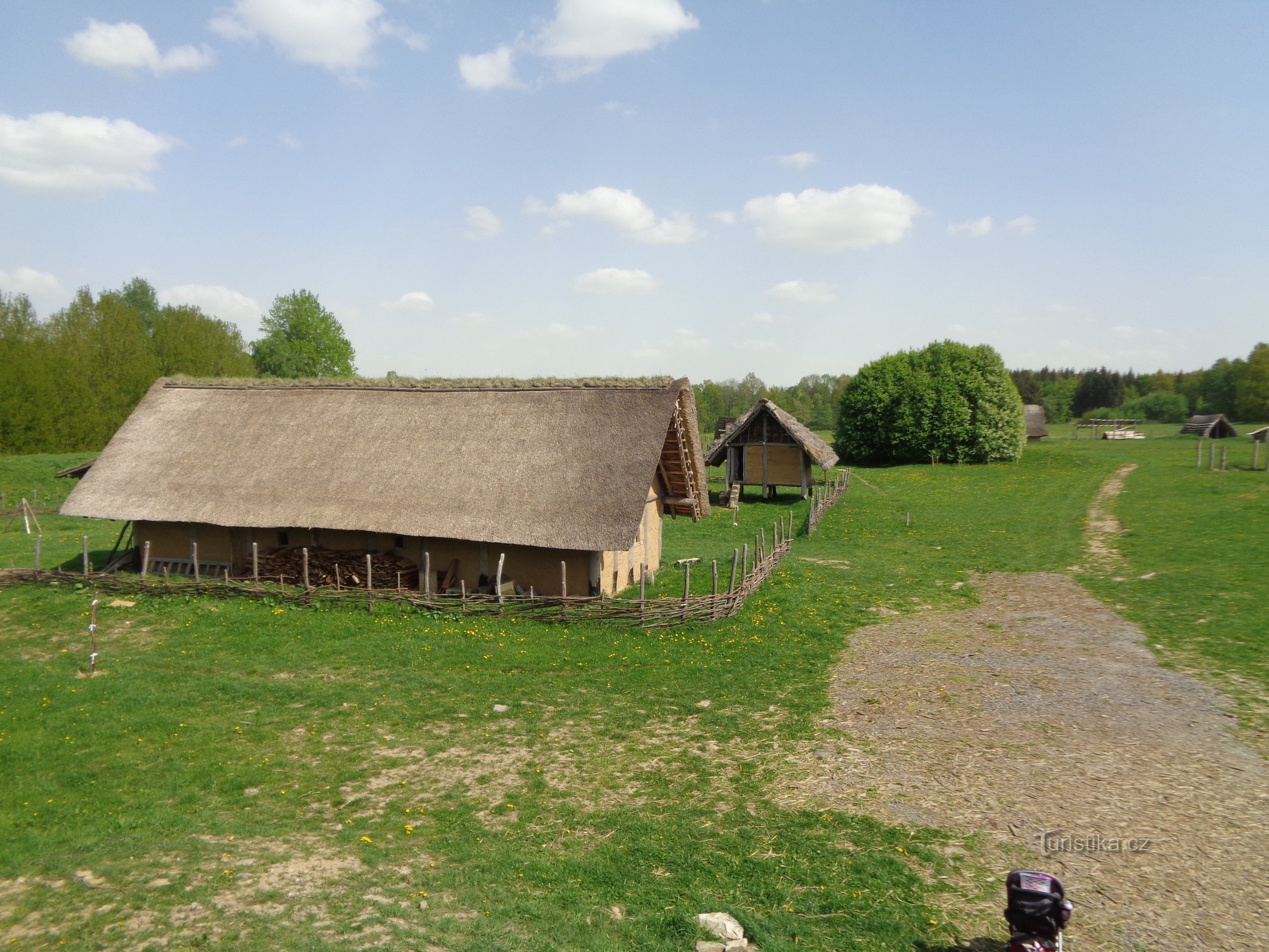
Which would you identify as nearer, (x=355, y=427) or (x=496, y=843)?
(x=496, y=843)

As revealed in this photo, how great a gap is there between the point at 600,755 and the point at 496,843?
2.63 meters

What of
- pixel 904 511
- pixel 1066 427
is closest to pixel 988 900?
pixel 904 511

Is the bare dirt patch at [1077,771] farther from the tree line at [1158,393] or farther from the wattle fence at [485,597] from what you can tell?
the tree line at [1158,393]

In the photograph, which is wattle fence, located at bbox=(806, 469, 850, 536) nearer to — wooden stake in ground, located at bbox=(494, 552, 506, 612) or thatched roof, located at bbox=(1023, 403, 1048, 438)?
wooden stake in ground, located at bbox=(494, 552, 506, 612)

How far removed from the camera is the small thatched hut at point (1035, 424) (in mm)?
65500

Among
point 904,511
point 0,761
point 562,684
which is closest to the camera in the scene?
point 0,761

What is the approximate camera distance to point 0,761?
10695 millimetres

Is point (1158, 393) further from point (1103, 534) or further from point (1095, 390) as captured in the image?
point (1103, 534)

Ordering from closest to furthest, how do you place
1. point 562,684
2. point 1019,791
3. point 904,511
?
point 1019,791, point 562,684, point 904,511

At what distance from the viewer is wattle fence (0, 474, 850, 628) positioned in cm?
1712

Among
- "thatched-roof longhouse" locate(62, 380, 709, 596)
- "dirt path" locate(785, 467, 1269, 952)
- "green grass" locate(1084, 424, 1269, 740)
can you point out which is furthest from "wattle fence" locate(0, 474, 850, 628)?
"green grass" locate(1084, 424, 1269, 740)

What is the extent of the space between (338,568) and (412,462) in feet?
11.4

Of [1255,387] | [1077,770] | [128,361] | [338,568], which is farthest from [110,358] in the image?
[1255,387]

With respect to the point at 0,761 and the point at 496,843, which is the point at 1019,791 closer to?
the point at 496,843
